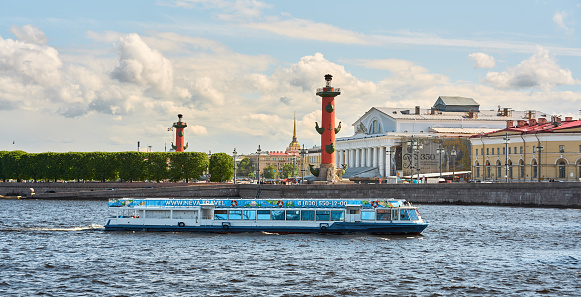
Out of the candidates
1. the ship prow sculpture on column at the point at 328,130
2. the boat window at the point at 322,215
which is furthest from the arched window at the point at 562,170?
the boat window at the point at 322,215

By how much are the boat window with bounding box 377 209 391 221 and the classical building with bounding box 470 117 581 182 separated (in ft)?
101

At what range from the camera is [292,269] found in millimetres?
27781

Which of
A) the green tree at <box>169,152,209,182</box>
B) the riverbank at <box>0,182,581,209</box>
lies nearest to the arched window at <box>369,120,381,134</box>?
the green tree at <box>169,152,209,182</box>

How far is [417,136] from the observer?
10788 centimetres

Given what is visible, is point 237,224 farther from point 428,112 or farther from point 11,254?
point 428,112

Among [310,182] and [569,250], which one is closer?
[569,250]

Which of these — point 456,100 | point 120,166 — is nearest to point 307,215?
point 120,166

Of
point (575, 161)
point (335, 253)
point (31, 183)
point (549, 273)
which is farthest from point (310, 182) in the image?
point (549, 273)

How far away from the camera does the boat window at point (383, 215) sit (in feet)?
126

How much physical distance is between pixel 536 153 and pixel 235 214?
143 feet

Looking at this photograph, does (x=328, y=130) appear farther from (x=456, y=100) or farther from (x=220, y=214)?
(x=456, y=100)

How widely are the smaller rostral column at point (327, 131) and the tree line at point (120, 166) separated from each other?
1964 centimetres

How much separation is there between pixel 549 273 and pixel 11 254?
2131 cm

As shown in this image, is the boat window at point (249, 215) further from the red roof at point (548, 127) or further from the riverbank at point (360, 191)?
the red roof at point (548, 127)
